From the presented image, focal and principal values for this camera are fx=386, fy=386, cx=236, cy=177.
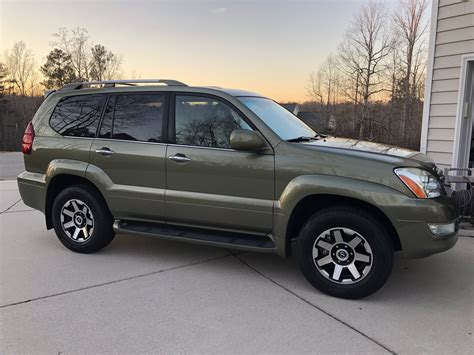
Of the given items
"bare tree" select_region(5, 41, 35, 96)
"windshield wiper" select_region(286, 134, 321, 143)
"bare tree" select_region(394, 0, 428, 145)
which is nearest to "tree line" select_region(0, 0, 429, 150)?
"bare tree" select_region(394, 0, 428, 145)

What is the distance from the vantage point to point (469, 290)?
348cm

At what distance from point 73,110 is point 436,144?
5.39 m

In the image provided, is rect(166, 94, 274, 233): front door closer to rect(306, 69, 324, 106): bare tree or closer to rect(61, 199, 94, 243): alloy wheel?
rect(61, 199, 94, 243): alloy wheel

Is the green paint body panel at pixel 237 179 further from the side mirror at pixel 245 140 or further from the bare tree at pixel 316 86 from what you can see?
the bare tree at pixel 316 86

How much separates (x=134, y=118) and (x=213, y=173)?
1.17 meters

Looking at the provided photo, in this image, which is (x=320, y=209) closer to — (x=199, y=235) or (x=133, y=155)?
(x=199, y=235)

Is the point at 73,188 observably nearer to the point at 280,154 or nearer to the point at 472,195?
the point at 280,154

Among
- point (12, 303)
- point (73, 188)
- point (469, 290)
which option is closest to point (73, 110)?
point (73, 188)

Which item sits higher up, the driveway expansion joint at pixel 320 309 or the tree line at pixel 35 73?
the tree line at pixel 35 73

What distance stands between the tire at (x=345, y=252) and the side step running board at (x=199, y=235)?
1.28ft

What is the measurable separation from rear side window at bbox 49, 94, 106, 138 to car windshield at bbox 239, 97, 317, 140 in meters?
1.71

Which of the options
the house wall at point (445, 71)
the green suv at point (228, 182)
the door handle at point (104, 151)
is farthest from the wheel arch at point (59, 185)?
the house wall at point (445, 71)

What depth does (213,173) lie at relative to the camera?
3.66 meters

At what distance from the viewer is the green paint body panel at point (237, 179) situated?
3.09 m
